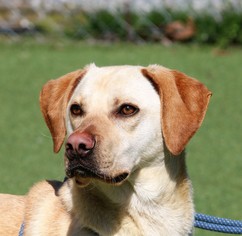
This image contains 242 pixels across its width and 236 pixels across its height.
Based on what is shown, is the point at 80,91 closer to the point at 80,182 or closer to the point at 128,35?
the point at 80,182

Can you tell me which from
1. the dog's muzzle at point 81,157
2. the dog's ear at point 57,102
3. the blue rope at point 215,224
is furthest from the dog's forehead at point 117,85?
the blue rope at point 215,224

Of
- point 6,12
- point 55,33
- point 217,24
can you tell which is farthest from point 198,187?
point 6,12

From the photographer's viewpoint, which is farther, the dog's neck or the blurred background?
the blurred background

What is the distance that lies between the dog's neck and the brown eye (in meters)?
→ 0.37

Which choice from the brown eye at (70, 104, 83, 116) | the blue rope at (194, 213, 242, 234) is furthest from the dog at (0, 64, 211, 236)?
the blue rope at (194, 213, 242, 234)

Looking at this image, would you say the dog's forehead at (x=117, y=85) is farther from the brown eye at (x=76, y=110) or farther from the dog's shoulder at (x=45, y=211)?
the dog's shoulder at (x=45, y=211)

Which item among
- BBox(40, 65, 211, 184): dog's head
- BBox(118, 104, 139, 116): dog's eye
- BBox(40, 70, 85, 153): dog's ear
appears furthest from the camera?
BBox(40, 70, 85, 153): dog's ear

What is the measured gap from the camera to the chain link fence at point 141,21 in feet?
42.6

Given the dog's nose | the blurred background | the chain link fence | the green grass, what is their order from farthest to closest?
the chain link fence
the blurred background
the green grass
the dog's nose

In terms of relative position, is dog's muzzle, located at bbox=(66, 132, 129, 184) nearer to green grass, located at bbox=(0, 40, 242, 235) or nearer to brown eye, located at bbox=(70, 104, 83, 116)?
brown eye, located at bbox=(70, 104, 83, 116)

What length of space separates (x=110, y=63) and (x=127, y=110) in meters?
7.35

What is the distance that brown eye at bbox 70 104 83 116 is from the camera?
4484 mm

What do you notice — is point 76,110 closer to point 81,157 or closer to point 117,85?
point 117,85

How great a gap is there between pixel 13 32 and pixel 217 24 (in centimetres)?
352
